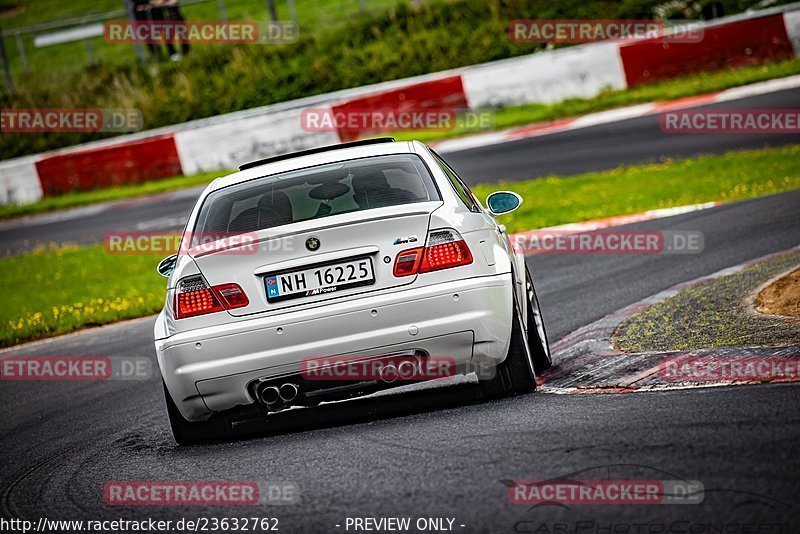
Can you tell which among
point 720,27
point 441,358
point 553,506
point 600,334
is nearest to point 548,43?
point 720,27

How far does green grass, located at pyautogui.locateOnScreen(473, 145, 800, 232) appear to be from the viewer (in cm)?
1394

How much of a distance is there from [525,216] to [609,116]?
6.29m

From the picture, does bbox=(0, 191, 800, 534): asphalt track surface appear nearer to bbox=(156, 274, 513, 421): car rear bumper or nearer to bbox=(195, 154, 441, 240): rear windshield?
bbox=(156, 274, 513, 421): car rear bumper

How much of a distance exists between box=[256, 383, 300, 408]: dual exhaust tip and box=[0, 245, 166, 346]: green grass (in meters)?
7.09

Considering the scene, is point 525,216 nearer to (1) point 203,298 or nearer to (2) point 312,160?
(2) point 312,160

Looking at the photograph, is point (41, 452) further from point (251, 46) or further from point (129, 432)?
point (251, 46)

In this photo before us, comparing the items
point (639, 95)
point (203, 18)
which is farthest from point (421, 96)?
point (203, 18)

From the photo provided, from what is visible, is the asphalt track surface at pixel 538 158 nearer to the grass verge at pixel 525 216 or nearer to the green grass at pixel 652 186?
the green grass at pixel 652 186

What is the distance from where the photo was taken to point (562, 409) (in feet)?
18.8

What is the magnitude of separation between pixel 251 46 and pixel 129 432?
23.4m

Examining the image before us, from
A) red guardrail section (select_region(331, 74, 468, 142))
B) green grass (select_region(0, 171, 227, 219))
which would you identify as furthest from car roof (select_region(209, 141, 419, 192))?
green grass (select_region(0, 171, 227, 219))

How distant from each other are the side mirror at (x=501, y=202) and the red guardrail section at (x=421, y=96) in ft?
49.0

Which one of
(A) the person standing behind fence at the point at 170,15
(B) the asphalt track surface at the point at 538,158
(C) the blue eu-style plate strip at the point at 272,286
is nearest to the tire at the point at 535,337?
(C) the blue eu-style plate strip at the point at 272,286

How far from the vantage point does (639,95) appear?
69.6 feet
